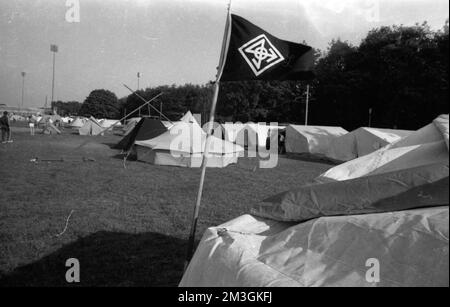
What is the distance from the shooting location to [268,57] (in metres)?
3.47

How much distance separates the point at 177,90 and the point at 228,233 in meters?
77.3

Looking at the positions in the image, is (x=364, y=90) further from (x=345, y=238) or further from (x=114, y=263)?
(x=345, y=238)

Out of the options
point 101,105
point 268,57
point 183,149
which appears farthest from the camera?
point 101,105

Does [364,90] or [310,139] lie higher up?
[364,90]

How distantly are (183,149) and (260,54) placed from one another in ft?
37.3

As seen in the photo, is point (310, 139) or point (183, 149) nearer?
point (183, 149)

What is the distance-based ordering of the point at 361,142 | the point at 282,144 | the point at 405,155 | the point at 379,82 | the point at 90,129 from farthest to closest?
the point at 90,129
the point at 379,82
the point at 282,144
the point at 361,142
the point at 405,155

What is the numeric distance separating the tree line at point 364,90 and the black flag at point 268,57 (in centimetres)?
460

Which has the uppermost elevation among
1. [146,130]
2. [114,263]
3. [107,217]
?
[146,130]

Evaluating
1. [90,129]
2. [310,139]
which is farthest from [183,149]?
[90,129]

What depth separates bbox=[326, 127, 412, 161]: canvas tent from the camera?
64.3ft

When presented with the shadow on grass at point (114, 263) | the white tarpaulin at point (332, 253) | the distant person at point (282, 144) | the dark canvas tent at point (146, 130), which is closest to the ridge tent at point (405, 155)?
the white tarpaulin at point (332, 253)

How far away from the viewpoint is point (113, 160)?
15.9 metres
